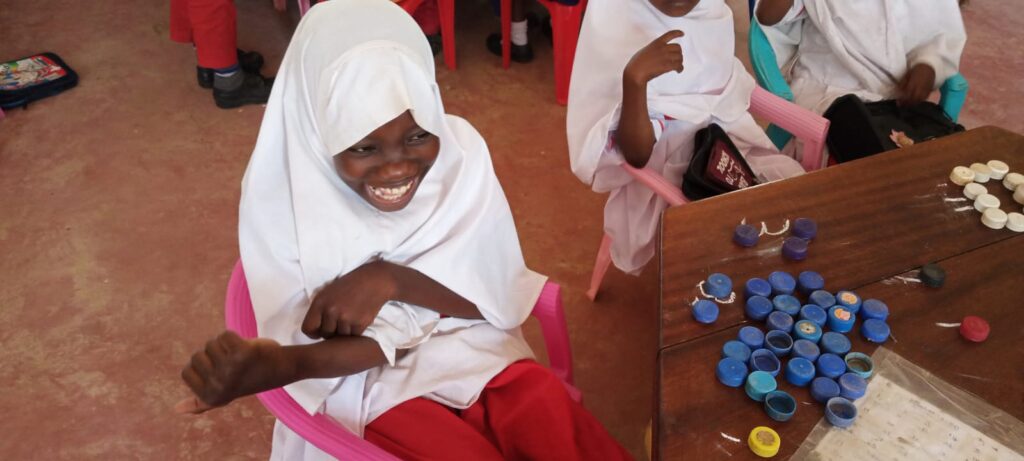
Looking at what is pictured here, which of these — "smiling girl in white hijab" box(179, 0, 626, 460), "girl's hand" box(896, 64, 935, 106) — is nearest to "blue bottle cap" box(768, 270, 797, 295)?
"smiling girl in white hijab" box(179, 0, 626, 460)

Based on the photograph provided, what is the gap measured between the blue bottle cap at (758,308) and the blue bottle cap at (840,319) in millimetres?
78

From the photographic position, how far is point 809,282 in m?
1.07

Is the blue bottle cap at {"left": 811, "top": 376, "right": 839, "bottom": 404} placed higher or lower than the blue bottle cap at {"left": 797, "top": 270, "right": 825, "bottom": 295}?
higher

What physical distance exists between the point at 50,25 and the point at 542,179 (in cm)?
260

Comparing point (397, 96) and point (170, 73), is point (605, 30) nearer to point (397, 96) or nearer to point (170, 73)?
point (397, 96)

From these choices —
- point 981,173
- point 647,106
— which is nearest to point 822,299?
point 981,173

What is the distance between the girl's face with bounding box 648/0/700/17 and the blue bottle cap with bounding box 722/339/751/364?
95 cm

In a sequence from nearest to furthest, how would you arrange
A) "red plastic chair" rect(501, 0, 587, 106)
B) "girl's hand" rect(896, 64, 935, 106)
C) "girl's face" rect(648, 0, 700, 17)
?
1. "girl's face" rect(648, 0, 700, 17)
2. "girl's hand" rect(896, 64, 935, 106)
3. "red plastic chair" rect(501, 0, 587, 106)

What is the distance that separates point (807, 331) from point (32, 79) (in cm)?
324

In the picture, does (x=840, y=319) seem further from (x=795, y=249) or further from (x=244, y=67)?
(x=244, y=67)

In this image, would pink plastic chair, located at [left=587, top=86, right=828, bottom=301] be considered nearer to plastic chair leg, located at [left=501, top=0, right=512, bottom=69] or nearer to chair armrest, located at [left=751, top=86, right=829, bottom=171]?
chair armrest, located at [left=751, top=86, right=829, bottom=171]

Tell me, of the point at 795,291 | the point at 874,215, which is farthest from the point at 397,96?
the point at 874,215

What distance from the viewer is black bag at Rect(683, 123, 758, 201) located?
155cm

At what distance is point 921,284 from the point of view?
1106 millimetres
